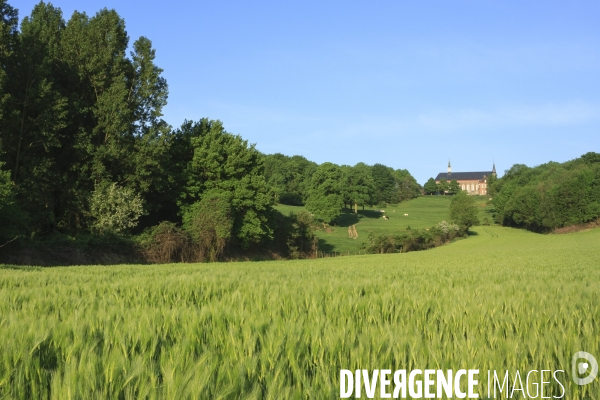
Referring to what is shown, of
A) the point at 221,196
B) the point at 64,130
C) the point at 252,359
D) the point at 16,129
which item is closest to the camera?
the point at 252,359

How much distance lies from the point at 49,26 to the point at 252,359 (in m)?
46.9

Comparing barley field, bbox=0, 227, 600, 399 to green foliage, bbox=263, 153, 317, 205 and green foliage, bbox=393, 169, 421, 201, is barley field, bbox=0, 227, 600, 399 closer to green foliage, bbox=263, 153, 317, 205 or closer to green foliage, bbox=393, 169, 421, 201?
green foliage, bbox=263, 153, 317, 205

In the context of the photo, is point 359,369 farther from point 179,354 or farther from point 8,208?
point 8,208

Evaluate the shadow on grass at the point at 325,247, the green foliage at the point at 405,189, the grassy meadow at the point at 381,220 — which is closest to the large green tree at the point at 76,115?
the shadow on grass at the point at 325,247

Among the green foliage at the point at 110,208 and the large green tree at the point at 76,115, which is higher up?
the large green tree at the point at 76,115

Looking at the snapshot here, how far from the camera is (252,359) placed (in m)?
3.02

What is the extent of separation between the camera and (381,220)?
108312 mm

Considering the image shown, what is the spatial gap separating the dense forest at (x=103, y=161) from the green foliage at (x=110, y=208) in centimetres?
8

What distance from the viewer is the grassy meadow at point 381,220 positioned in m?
77.2

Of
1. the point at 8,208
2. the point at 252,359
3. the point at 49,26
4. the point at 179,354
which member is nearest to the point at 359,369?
the point at 252,359

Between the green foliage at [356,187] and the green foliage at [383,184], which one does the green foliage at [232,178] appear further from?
the green foliage at [383,184]

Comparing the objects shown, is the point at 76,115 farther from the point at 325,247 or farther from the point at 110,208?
the point at 325,247

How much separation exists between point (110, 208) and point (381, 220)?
78.1 m

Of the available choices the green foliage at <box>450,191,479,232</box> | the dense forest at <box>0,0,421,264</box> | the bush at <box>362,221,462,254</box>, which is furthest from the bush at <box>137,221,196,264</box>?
the green foliage at <box>450,191,479,232</box>
